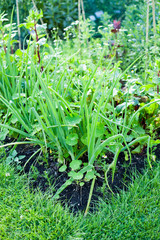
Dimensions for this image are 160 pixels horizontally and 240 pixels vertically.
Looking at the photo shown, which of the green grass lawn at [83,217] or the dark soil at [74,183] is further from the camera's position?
the dark soil at [74,183]

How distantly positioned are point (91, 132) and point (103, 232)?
54cm

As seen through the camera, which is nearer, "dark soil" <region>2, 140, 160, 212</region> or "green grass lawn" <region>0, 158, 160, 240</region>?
"green grass lawn" <region>0, 158, 160, 240</region>

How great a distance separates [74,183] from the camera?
4.95 ft

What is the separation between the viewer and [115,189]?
150 cm

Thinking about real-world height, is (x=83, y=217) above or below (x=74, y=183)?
below

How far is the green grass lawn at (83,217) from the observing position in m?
1.28

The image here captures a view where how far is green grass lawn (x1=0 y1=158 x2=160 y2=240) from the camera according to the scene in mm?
1276

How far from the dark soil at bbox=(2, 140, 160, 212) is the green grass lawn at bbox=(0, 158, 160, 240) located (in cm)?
6

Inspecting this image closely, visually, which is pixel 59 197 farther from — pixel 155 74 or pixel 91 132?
pixel 155 74

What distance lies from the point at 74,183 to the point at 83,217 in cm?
21

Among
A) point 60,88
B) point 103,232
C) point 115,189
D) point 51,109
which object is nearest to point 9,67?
point 60,88

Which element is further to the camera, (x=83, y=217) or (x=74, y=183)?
(x=74, y=183)

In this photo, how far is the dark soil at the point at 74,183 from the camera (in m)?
1.46

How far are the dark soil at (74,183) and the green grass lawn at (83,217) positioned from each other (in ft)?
0.20
